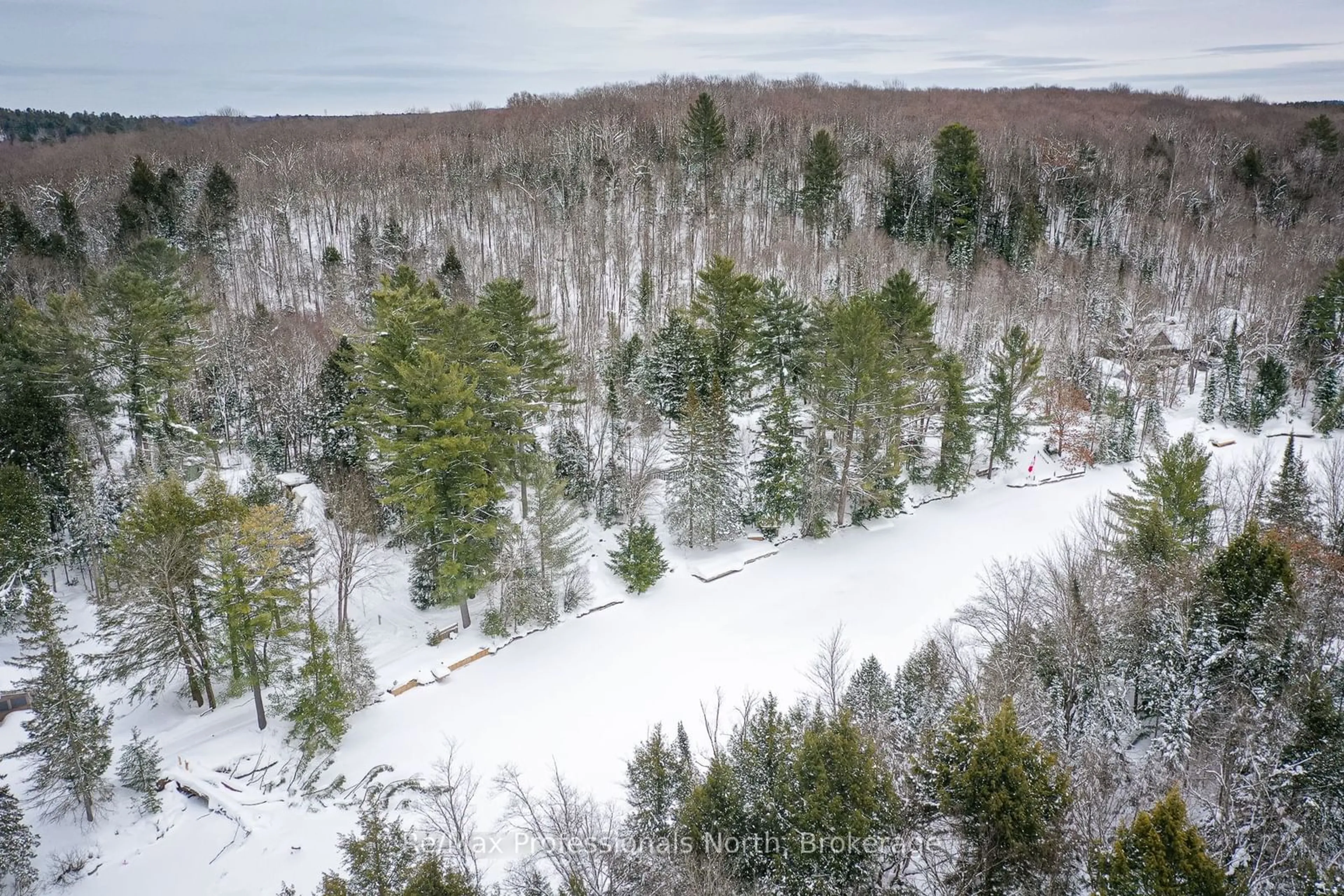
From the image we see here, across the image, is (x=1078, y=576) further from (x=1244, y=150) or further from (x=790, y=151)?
(x=1244, y=150)

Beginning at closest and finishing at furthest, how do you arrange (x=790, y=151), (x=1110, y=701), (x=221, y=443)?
1. (x=1110, y=701)
2. (x=221, y=443)
3. (x=790, y=151)

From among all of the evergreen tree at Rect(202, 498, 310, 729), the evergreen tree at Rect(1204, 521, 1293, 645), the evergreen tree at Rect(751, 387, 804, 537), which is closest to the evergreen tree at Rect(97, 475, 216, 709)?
the evergreen tree at Rect(202, 498, 310, 729)

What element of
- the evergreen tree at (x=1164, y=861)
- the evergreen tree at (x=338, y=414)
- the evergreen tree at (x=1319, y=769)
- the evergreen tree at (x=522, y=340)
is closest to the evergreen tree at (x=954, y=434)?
the evergreen tree at (x=522, y=340)

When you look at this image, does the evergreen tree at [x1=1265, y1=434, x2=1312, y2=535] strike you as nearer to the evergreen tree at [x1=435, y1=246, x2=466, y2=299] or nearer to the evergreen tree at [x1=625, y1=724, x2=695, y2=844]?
the evergreen tree at [x1=625, y1=724, x2=695, y2=844]

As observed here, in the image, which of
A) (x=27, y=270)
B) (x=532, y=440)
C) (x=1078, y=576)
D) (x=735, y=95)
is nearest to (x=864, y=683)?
(x=1078, y=576)

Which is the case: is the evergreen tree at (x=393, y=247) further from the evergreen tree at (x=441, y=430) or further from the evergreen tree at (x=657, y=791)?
the evergreen tree at (x=657, y=791)
